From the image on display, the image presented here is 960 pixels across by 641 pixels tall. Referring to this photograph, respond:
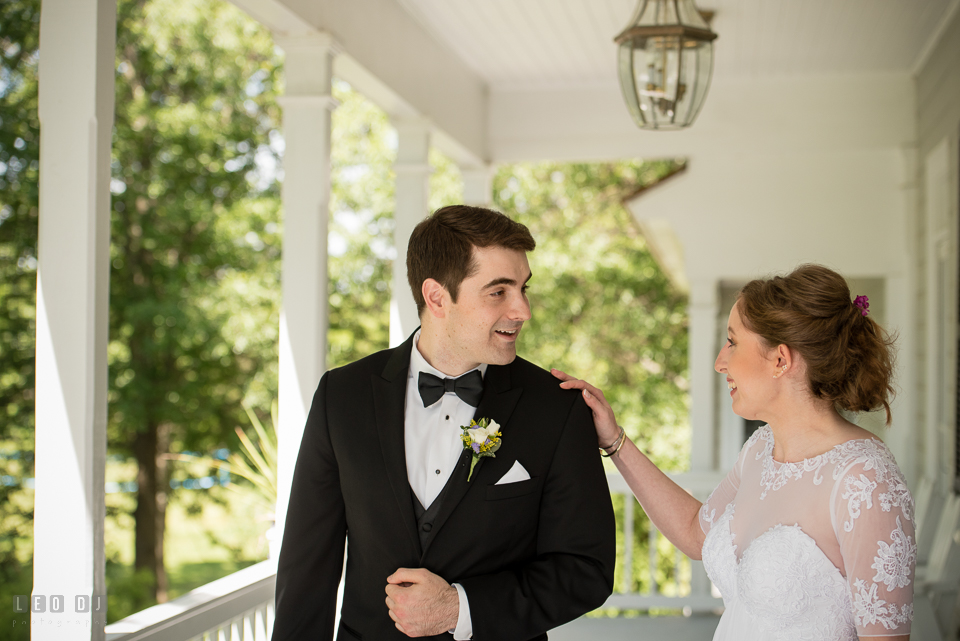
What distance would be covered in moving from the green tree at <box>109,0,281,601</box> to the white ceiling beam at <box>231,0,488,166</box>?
202 inches

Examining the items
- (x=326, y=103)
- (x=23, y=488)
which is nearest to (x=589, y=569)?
(x=326, y=103)

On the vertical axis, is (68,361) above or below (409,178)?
below

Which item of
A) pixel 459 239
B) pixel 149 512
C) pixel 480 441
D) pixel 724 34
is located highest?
pixel 724 34

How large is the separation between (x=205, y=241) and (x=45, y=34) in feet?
29.8

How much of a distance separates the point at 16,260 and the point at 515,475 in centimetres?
882

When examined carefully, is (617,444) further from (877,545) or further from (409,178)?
(409,178)

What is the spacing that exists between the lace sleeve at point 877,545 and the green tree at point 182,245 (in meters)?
9.24

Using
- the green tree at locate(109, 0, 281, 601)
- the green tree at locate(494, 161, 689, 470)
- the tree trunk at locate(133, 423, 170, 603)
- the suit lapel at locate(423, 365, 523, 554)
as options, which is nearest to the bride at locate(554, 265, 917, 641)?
the suit lapel at locate(423, 365, 523, 554)

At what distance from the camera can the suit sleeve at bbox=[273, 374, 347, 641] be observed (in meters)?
1.90

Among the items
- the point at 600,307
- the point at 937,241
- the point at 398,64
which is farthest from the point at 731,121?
the point at 600,307

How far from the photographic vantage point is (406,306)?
528 cm

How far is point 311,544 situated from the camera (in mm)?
1904

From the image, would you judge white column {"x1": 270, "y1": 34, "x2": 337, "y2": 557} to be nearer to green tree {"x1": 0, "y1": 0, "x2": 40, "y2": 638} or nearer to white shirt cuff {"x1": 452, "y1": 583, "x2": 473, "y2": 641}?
white shirt cuff {"x1": 452, "y1": 583, "x2": 473, "y2": 641}

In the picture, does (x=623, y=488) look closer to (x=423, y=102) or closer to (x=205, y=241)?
(x=423, y=102)
